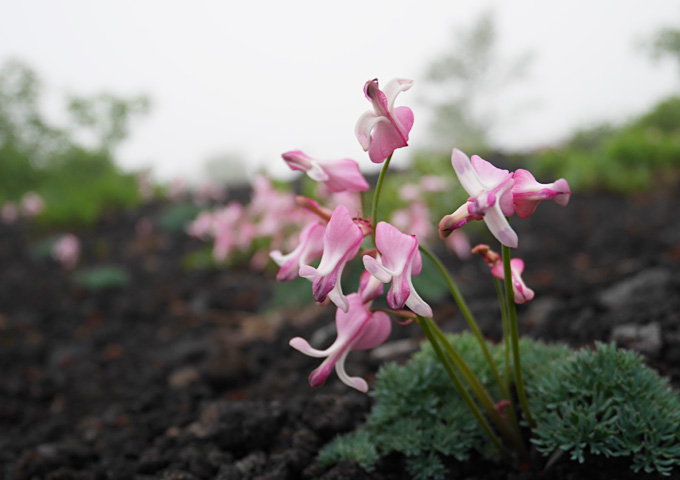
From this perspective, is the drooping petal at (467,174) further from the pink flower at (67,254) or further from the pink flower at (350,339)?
the pink flower at (67,254)

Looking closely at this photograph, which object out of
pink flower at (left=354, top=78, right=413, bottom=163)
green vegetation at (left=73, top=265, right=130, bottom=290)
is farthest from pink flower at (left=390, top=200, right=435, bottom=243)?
green vegetation at (left=73, top=265, right=130, bottom=290)

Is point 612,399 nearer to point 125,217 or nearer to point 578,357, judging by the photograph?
point 578,357

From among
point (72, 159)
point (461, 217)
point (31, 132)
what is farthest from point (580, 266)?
point (31, 132)

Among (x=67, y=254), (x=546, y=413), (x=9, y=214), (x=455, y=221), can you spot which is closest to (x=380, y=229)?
(x=455, y=221)

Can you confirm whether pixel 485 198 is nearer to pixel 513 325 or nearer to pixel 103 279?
pixel 513 325

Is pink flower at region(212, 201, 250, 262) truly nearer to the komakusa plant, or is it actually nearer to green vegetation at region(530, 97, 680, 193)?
the komakusa plant

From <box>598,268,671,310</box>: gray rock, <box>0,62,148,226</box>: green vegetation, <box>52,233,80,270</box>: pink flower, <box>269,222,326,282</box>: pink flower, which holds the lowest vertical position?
<box>269,222,326,282</box>: pink flower
